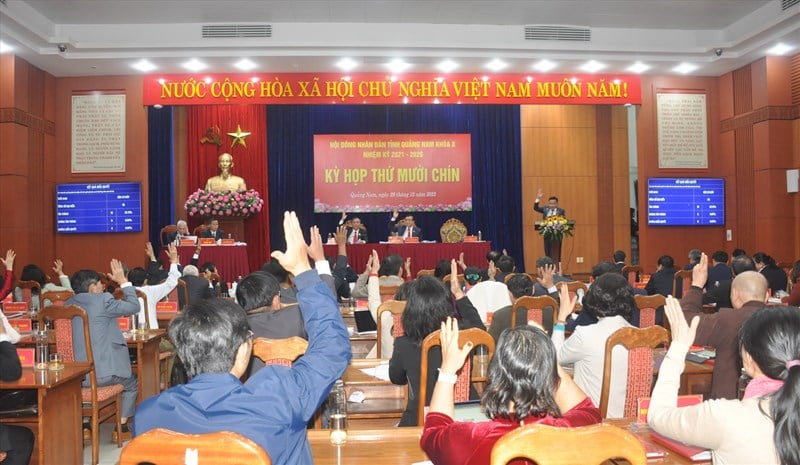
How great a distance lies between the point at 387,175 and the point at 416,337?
370 inches

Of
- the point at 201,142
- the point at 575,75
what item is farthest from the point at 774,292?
the point at 201,142

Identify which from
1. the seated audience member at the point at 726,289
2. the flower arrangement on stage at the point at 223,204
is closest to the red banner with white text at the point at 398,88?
the flower arrangement on stage at the point at 223,204

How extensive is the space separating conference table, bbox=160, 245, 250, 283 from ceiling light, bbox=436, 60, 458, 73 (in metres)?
3.97

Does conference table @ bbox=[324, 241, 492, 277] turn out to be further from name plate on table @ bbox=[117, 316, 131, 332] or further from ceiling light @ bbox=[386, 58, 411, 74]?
name plate on table @ bbox=[117, 316, 131, 332]

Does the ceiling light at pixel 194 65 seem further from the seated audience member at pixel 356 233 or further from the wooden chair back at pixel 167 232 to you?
the seated audience member at pixel 356 233

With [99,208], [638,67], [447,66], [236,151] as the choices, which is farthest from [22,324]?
[638,67]

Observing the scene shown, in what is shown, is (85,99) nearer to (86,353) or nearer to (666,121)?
(86,353)

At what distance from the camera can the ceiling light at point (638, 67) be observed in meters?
9.77

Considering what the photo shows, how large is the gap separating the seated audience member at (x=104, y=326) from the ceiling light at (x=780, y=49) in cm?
901

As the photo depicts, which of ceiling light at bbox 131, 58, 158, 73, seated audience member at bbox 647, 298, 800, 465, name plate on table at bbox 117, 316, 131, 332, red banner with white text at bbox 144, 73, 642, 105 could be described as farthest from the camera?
red banner with white text at bbox 144, 73, 642, 105

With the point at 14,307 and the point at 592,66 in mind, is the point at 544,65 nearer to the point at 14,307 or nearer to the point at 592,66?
the point at 592,66

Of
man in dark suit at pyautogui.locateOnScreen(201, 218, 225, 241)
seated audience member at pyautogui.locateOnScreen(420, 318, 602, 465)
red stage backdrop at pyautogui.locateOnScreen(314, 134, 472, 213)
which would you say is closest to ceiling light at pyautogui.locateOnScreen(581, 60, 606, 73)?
red stage backdrop at pyautogui.locateOnScreen(314, 134, 472, 213)

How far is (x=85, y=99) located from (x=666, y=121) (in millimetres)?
8941

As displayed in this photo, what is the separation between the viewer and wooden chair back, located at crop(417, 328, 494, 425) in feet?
8.31
